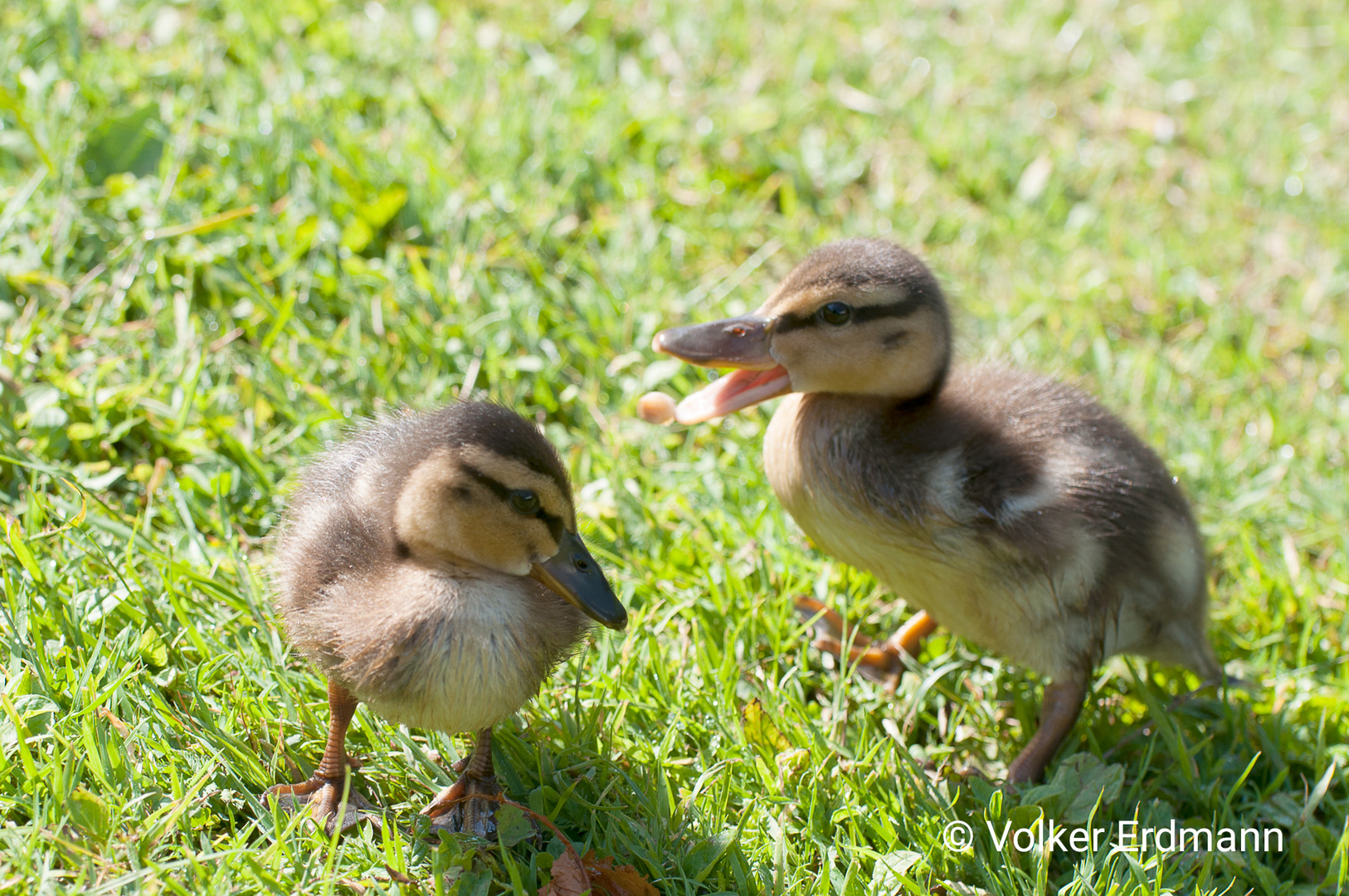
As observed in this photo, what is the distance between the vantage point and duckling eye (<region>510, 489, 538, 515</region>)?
8.76 feet

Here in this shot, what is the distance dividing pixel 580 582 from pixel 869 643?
3.92ft

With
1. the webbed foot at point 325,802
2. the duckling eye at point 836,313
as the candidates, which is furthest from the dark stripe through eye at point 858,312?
the webbed foot at point 325,802

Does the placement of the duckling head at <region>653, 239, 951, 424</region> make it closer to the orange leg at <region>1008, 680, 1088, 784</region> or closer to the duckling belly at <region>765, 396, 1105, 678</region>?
the duckling belly at <region>765, 396, 1105, 678</region>

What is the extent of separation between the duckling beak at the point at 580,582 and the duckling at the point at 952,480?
0.83 meters

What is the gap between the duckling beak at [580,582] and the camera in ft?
9.05

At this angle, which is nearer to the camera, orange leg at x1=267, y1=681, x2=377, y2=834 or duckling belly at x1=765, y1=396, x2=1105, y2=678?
orange leg at x1=267, y1=681, x2=377, y2=834

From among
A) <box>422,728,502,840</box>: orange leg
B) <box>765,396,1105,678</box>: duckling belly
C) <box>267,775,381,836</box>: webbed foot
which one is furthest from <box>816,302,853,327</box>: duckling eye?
<box>267,775,381,836</box>: webbed foot

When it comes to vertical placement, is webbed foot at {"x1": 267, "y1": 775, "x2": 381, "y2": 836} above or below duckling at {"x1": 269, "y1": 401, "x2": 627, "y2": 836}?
below

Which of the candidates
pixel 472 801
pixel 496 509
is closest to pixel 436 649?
pixel 496 509

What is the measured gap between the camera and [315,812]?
2799 mm

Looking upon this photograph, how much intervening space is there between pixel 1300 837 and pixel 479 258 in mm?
3371

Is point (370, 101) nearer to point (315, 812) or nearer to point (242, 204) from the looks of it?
point (242, 204)

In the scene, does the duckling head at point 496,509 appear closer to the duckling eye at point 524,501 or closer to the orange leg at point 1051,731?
the duckling eye at point 524,501

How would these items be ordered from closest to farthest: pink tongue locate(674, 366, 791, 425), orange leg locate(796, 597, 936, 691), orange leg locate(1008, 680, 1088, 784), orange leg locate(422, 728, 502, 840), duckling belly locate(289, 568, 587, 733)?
1. duckling belly locate(289, 568, 587, 733)
2. orange leg locate(422, 728, 502, 840)
3. orange leg locate(1008, 680, 1088, 784)
4. pink tongue locate(674, 366, 791, 425)
5. orange leg locate(796, 597, 936, 691)
